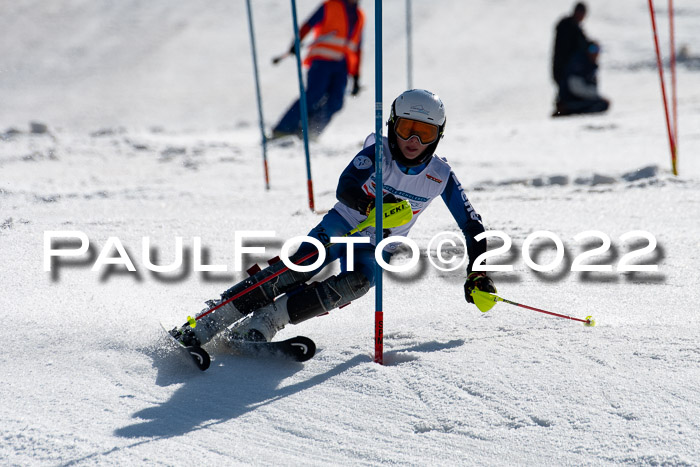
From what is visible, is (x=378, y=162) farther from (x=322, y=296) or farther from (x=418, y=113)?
(x=322, y=296)

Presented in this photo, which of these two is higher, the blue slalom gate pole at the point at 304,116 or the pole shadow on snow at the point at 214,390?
the blue slalom gate pole at the point at 304,116

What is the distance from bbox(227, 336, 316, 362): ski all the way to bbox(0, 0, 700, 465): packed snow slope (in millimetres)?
51

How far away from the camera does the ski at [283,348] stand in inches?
133

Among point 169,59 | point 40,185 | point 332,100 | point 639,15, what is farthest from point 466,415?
point 639,15

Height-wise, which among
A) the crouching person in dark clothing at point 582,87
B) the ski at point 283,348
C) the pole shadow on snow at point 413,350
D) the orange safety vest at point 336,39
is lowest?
the pole shadow on snow at point 413,350

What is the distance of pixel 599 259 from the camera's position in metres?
4.97

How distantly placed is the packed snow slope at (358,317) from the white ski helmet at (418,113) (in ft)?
2.81

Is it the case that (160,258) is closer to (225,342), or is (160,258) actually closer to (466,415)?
(225,342)

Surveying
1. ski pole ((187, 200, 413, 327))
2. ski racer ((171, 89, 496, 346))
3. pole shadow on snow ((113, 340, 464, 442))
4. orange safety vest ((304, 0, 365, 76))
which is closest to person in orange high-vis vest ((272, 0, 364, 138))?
orange safety vest ((304, 0, 365, 76))

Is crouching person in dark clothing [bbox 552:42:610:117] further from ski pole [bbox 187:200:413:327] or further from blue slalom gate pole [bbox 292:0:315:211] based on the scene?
ski pole [bbox 187:200:413:327]

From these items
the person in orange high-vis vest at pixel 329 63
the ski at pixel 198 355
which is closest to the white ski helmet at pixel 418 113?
the ski at pixel 198 355

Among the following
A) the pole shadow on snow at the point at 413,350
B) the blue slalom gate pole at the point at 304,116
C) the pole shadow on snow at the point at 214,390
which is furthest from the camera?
the blue slalom gate pole at the point at 304,116

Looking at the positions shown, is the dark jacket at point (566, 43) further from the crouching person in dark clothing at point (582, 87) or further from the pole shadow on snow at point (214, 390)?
the pole shadow on snow at point (214, 390)

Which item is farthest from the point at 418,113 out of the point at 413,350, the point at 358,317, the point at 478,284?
the point at 358,317
